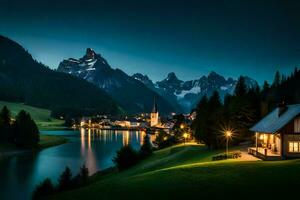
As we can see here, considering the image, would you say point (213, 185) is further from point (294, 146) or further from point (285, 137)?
point (294, 146)

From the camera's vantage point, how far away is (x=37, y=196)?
39469mm

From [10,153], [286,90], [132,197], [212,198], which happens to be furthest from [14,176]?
[286,90]

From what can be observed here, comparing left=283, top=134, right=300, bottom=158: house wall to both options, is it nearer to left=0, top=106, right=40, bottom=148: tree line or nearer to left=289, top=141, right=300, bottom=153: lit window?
left=289, top=141, right=300, bottom=153: lit window

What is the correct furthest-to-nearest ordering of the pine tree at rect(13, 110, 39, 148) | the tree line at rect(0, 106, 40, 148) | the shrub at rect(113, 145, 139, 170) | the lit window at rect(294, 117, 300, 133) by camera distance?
1. the pine tree at rect(13, 110, 39, 148)
2. the tree line at rect(0, 106, 40, 148)
3. the shrub at rect(113, 145, 139, 170)
4. the lit window at rect(294, 117, 300, 133)

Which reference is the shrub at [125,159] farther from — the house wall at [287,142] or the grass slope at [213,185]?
the grass slope at [213,185]

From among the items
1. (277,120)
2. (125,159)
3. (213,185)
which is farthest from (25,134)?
(213,185)

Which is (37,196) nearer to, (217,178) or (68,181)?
(68,181)

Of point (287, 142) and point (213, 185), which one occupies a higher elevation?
point (287, 142)

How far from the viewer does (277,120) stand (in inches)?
1897

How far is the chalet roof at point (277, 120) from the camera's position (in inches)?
1724

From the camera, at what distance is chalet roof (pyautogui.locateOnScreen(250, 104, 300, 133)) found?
43.8 metres

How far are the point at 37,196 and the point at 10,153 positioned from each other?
204 ft

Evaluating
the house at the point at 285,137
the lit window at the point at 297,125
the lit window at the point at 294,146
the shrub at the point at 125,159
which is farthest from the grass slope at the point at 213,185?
the shrub at the point at 125,159

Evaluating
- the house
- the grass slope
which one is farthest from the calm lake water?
the house
